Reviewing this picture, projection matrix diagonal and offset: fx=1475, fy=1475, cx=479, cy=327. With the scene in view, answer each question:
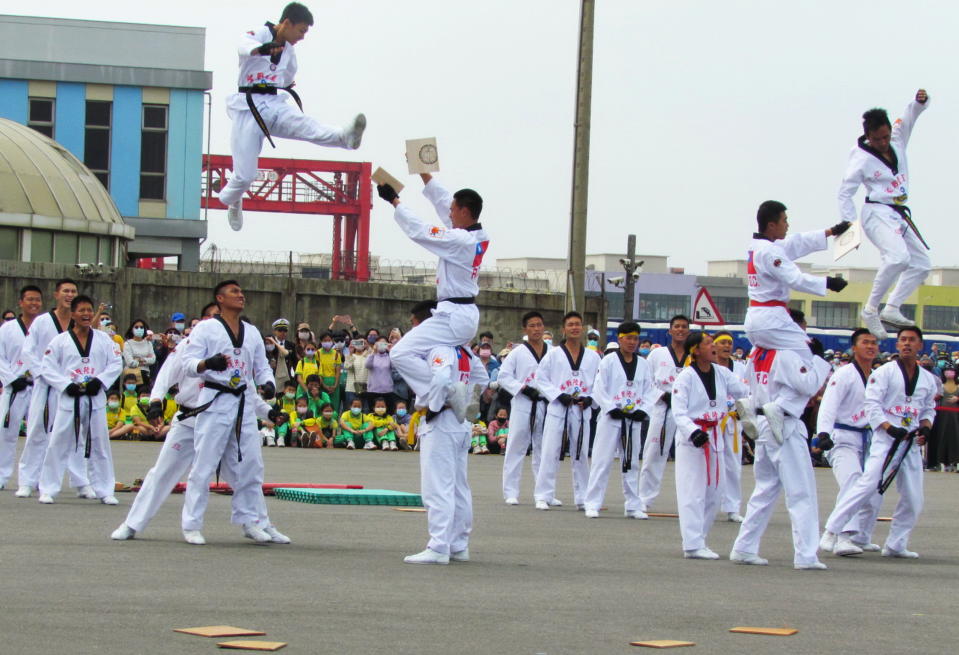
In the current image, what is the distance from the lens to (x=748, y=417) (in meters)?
11.8

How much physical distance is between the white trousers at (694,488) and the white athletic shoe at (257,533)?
334 centimetres

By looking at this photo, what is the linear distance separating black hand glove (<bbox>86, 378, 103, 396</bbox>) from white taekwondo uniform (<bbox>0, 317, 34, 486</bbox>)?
1313 mm

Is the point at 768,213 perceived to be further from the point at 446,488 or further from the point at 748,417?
the point at 446,488

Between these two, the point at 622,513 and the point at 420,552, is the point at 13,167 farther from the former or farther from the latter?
the point at 420,552

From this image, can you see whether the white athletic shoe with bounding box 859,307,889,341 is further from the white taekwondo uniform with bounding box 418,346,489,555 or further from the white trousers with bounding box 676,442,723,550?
the white taekwondo uniform with bounding box 418,346,489,555

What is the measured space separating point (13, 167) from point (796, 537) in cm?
2823

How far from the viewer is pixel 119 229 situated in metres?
37.3

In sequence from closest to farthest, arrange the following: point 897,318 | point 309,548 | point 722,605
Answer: point 722,605, point 309,548, point 897,318

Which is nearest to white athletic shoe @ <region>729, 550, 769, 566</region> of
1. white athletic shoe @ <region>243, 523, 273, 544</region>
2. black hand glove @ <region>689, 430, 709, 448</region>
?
black hand glove @ <region>689, 430, 709, 448</region>

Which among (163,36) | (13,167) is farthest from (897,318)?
(163,36)

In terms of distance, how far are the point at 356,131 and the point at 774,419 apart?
157 inches

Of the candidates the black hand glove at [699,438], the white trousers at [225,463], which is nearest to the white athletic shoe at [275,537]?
the white trousers at [225,463]

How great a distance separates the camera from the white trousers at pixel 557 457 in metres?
16.5

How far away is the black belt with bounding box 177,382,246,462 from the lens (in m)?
11.7
